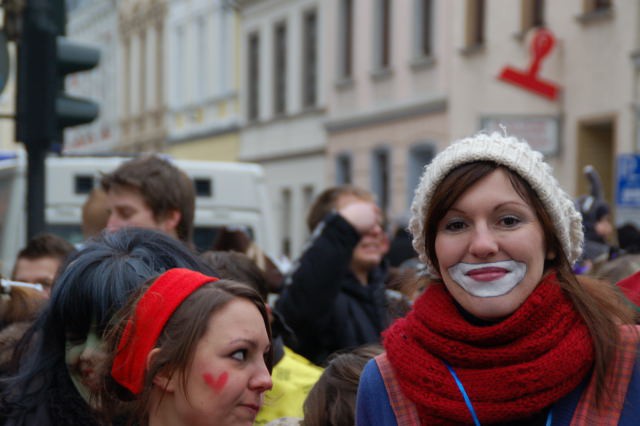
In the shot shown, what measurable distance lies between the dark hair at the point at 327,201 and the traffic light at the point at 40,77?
5.34 ft

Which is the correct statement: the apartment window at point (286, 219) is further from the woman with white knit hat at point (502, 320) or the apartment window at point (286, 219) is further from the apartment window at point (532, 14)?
the woman with white knit hat at point (502, 320)

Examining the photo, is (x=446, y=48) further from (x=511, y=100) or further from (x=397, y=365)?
(x=397, y=365)

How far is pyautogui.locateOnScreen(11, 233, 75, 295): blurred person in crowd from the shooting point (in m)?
5.91

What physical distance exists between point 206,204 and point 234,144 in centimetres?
2741

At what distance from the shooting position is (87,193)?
11.4 meters

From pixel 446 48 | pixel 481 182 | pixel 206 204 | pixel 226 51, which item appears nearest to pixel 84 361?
pixel 481 182

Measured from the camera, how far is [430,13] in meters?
27.4

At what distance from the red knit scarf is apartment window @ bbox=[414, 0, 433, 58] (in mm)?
24546

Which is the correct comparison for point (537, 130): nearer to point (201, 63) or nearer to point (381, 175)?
point (381, 175)

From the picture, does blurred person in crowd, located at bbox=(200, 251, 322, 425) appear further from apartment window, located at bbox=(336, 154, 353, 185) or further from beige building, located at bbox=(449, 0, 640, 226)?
apartment window, located at bbox=(336, 154, 353, 185)

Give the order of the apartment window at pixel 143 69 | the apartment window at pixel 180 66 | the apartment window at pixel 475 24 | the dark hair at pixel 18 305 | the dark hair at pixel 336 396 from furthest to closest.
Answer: the apartment window at pixel 143 69
the apartment window at pixel 180 66
the apartment window at pixel 475 24
the dark hair at pixel 18 305
the dark hair at pixel 336 396

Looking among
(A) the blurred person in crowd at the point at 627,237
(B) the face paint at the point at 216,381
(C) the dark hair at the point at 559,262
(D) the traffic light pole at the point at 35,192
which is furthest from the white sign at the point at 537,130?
(B) the face paint at the point at 216,381

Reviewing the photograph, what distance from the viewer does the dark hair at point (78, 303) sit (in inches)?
138

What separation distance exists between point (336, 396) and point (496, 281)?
2.89 ft
